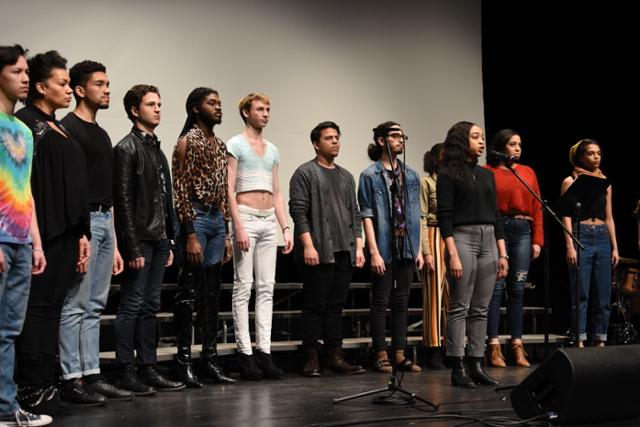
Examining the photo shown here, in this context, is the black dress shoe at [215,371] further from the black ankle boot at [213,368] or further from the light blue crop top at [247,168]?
the light blue crop top at [247,168]

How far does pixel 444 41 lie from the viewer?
7543mm

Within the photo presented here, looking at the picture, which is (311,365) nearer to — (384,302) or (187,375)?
(384,302)

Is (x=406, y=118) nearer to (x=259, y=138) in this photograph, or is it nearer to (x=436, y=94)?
(x=436, y=94)

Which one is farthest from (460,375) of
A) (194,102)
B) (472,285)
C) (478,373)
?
(194,102)

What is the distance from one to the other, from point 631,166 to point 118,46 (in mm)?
4491

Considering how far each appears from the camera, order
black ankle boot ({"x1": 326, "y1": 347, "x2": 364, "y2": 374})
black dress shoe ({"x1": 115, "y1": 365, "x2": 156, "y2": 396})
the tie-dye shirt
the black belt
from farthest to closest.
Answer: black ankle boot ({"x1": 326, "y1": 347, "x2": 364, "y2": 374}) → black dress shoe ({"x1": 115, "y1": 365, "x2": 156, "y2": 396}) → the black belt → the tie-dye shirt

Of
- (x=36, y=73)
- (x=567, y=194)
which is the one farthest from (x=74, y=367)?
(x=567, y=194)

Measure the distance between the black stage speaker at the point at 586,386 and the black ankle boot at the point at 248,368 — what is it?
6.73 feet

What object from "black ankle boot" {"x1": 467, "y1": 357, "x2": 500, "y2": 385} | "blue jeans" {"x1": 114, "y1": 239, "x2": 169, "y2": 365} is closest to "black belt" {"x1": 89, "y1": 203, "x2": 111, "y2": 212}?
"blue jeans" {"x1": 114, "y1": 239, "x2": 169, "y2": 365}

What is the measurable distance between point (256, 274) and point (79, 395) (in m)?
1.56

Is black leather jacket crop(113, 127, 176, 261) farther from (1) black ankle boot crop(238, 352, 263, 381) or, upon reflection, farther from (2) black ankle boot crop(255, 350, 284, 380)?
(2) black ankle boot crop(255, 350, 284, 380)

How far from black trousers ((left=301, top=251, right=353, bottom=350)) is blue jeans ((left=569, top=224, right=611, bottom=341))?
71.2 inches

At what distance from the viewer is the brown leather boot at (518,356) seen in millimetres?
6270

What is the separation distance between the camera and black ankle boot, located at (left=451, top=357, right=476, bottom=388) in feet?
16.5
